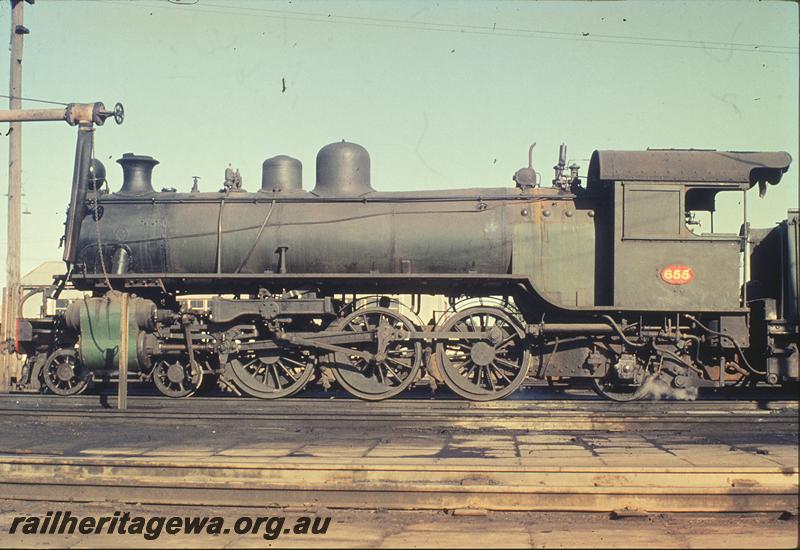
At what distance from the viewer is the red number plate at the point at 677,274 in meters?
11.6

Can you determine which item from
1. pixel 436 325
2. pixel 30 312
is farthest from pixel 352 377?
pixel 30 312

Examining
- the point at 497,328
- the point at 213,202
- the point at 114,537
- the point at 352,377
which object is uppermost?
the point at 213,202

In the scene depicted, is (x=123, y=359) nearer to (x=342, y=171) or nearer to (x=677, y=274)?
(x=342, y=171)

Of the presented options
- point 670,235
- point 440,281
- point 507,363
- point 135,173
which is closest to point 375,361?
point 440,281

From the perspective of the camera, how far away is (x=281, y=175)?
43.5 ft

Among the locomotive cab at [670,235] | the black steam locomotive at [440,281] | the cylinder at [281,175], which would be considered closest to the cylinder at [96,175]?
the black steam locomotive at [440,281]

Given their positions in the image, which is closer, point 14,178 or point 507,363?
point 507,363

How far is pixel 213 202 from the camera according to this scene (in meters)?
12.9

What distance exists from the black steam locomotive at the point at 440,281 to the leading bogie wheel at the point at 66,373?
4cm

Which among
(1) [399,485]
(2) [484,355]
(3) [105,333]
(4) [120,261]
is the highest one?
(4) [120,261]

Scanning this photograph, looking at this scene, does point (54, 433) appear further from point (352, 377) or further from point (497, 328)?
point (497, 328)

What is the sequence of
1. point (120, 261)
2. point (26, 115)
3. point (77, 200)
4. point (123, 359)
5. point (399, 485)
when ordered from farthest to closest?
point (120, 261), point (77, 200), point (123, 359), point (26, 115), point (399, 485)

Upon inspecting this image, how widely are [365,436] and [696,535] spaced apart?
14.3 ft

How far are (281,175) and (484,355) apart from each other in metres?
4.49
